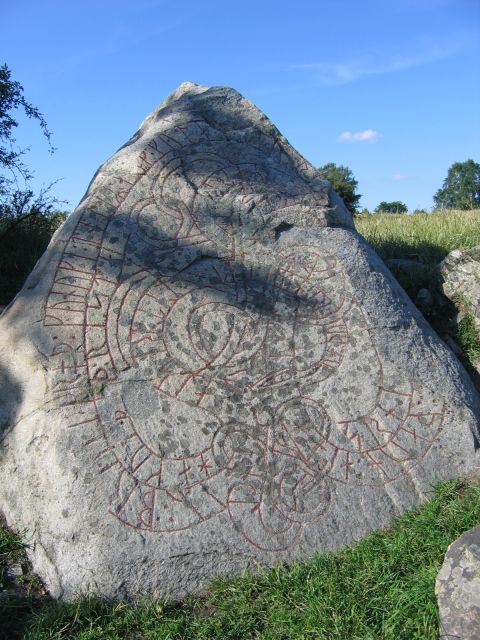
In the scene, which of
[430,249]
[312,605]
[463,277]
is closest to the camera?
[312,605]

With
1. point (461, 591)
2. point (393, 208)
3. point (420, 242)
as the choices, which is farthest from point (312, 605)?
point (393, 208)

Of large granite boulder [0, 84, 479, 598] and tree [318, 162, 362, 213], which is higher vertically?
tree [318, 162, 362, 213]

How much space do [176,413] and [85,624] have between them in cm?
106

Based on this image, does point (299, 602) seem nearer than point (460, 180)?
Yes

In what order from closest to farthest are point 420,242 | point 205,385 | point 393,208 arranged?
point 205,385 → point 420,242 → point 393,208

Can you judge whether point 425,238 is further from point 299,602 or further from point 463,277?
point 299,602

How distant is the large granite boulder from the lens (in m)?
3.04

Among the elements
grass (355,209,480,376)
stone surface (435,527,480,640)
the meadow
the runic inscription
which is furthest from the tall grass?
stone surface (435,527,480,640)

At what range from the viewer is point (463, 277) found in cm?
509

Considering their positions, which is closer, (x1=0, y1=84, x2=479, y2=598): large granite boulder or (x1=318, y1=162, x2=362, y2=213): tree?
(x1=0, y1=84, x2=479, y2=598): large granite boulder

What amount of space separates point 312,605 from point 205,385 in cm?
123

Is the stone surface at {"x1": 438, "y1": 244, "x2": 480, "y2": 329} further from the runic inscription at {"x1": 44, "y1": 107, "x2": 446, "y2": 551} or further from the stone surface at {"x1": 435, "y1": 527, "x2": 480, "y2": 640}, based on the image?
the stone surface at {"x1": 435, "y1": 527, "x2": 480, "y2": 640}

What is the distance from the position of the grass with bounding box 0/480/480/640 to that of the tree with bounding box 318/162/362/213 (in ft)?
28.4

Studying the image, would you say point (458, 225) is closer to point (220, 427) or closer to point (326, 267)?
point (326, 267)
